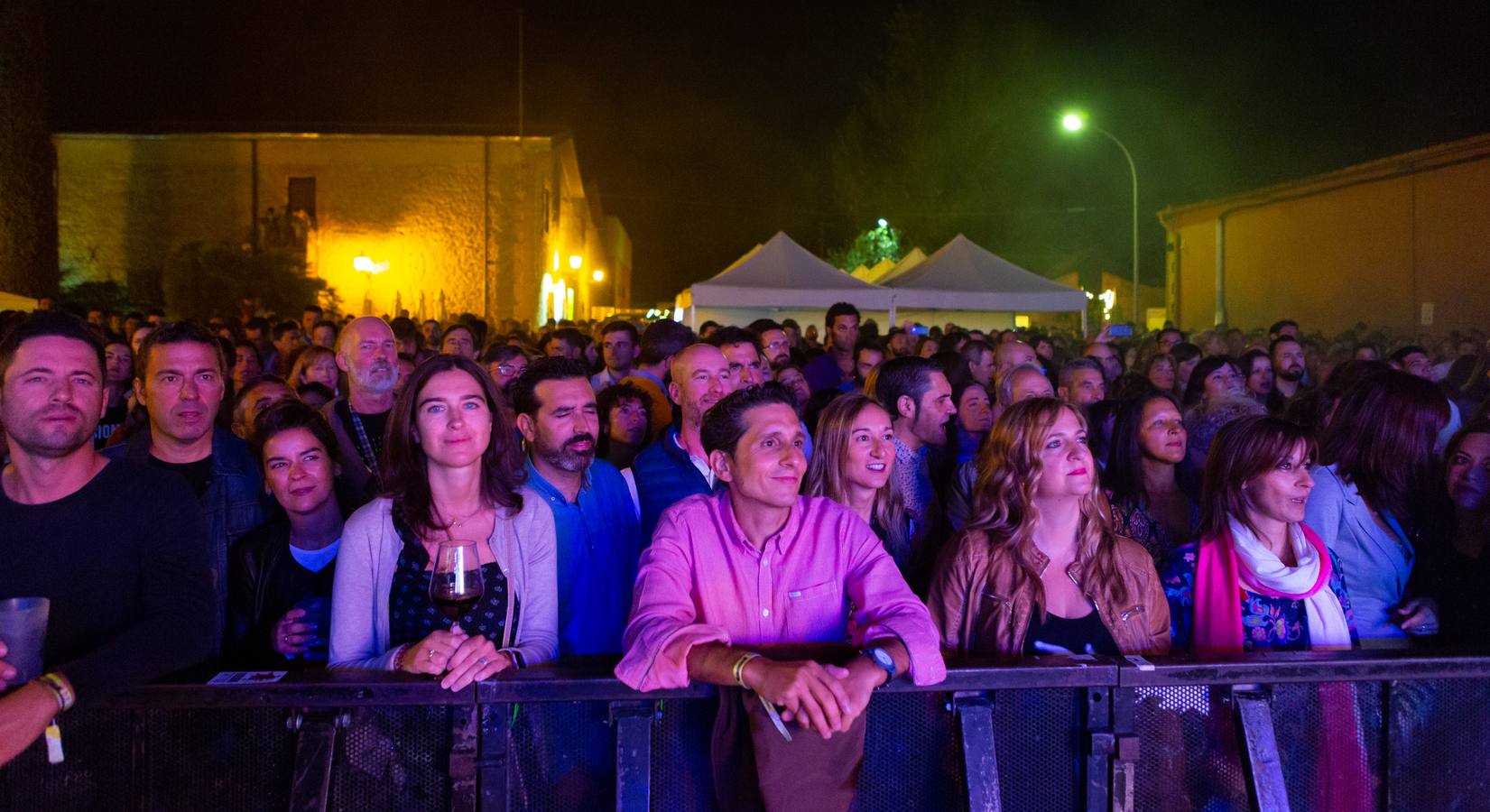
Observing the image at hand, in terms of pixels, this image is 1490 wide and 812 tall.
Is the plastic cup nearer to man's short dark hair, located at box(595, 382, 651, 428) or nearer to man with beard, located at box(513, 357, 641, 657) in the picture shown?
man with beard, located at box(513, 357, 641, 657)

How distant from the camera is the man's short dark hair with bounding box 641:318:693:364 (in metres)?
7.22

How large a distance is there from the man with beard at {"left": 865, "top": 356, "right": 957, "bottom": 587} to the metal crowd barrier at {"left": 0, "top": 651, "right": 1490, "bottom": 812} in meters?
2.61

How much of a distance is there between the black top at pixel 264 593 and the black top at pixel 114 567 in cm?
85

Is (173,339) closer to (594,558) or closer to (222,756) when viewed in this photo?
(594,558)

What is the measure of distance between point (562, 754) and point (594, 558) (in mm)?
1462

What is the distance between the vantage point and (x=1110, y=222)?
41.2 metres

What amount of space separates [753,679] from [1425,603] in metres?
2.91

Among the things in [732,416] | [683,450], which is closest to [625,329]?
[683,450]

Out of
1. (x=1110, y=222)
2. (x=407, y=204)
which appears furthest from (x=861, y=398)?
(x=1110, y=222)

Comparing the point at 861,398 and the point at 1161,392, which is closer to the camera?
the point at 861,398

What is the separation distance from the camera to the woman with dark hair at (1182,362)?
9.78 m

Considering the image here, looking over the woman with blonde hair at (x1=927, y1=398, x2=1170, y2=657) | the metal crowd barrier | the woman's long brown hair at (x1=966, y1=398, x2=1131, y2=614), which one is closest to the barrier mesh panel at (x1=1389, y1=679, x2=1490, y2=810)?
the metal crowd barrier

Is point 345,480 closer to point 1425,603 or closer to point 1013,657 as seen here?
point 1013,657

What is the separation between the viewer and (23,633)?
2.49 meters
